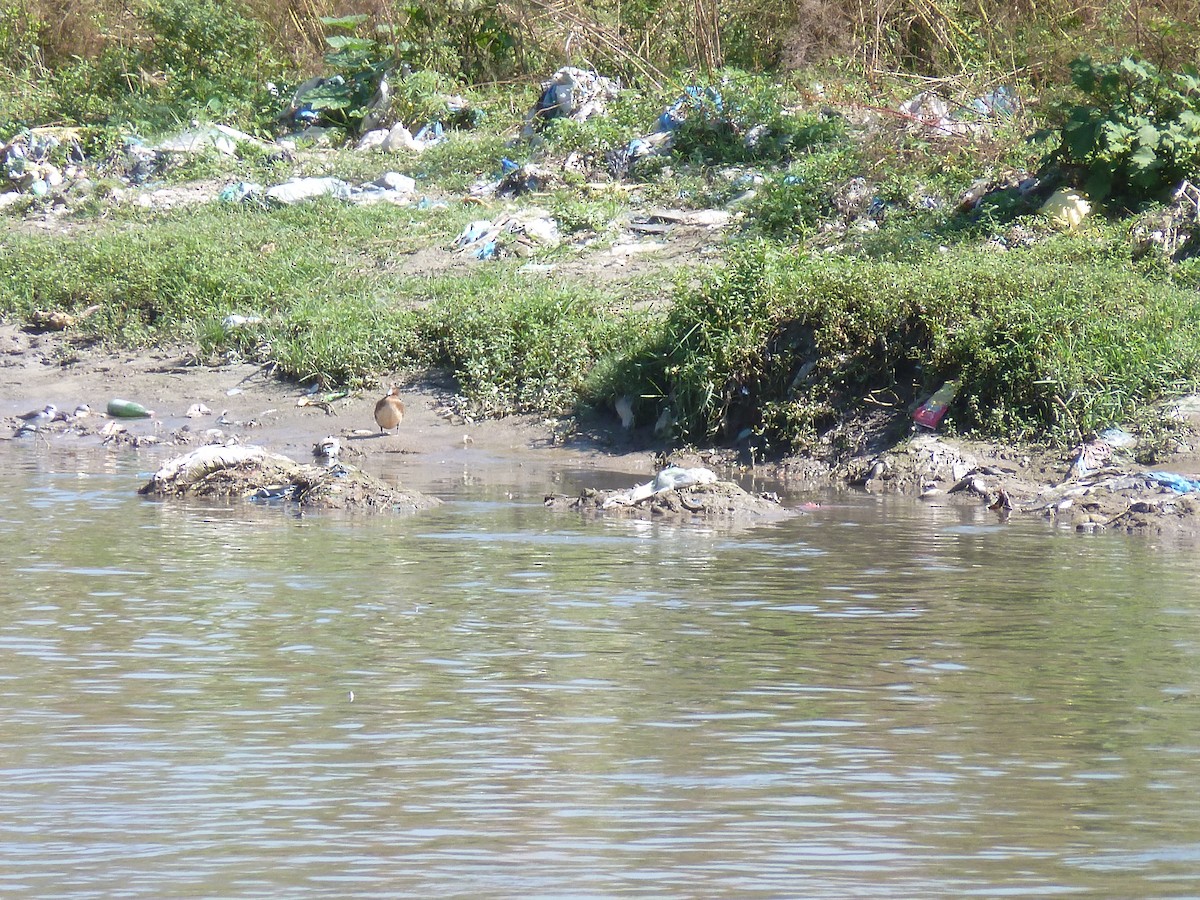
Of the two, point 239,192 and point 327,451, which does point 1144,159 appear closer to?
point 327,451

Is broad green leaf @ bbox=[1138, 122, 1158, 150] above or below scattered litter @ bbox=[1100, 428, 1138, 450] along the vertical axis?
above

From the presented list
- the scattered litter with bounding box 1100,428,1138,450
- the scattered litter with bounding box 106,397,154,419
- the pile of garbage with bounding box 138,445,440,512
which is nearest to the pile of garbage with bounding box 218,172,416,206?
the scattered litter with bounding box 106,397,154,419

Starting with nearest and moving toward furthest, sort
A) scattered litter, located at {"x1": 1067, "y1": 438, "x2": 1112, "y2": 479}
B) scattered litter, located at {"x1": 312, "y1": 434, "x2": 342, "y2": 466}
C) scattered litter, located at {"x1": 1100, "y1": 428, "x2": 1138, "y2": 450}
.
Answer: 1. scattered litter, located at {"x1": 1067, "y1": 438, "x2": 1112, "y2": 479}
2. scattered litter, located at {"x1": 1100, "y1": 428, "x2": 1138, "y2": 450}
3. scattered litter, located at {"x1": 312, "y1": 434, "x2": 342, "y2": 466}

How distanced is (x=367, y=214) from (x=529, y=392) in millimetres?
3399

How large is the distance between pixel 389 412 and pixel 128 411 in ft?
6.27

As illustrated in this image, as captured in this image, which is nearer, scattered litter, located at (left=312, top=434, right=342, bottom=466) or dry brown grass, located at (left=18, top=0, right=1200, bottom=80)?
scattered litter, located at (left=312, top=434, right=342, bottom=466)

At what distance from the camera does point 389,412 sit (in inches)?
394

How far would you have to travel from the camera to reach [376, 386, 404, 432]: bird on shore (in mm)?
10000

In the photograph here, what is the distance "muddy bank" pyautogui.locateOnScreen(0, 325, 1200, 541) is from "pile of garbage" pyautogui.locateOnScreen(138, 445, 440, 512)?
52 cm

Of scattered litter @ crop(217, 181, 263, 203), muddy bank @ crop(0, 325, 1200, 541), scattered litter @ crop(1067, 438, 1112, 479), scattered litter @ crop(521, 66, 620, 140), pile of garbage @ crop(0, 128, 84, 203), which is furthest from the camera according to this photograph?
pile of garbage @ crop(0, 128, 84, 203)

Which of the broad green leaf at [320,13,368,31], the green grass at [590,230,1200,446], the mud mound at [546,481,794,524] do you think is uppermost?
the broad green leaf at [320,13,368,31]

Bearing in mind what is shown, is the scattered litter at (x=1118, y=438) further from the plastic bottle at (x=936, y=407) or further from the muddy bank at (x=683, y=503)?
the muddy bank at (x=683, y=503)

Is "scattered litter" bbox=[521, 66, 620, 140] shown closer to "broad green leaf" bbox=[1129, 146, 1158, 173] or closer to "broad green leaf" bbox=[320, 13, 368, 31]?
"broad green leaf" bbox=[320, 13, 368, 31]

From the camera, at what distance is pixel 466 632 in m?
5.18
